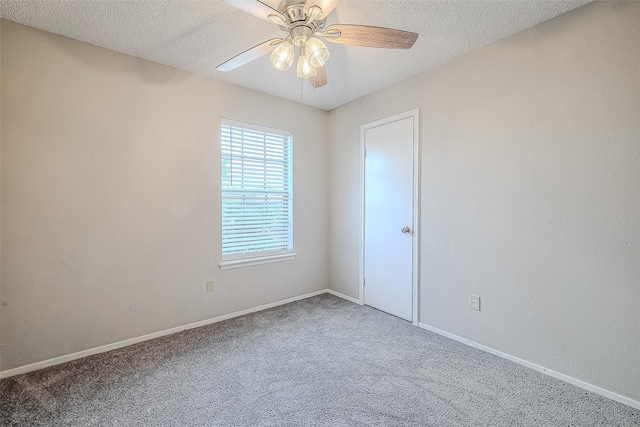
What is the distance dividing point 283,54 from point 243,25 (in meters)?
0.68

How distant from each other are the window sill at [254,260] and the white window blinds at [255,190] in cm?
6

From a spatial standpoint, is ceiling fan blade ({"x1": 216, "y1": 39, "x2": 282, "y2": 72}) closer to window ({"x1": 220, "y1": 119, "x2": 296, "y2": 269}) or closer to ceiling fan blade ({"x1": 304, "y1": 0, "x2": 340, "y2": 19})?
ceiling fan blade ({"x1": 304, "y1": 0, "x2": 340, "y2": 19})

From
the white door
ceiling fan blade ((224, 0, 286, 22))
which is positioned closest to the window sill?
the white door

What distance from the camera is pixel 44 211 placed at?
213 centimetres

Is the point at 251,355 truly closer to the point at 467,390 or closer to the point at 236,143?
the point at 467,390

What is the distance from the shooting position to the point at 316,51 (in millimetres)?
1604

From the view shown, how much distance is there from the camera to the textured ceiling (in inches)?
73.3

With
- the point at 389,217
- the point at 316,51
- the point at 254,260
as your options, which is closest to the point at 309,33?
the point at 316,51

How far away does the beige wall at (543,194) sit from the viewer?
5.77ft

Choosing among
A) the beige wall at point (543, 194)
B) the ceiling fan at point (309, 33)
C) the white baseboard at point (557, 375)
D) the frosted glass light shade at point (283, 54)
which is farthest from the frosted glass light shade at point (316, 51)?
the white baseboard at point (557, 375)

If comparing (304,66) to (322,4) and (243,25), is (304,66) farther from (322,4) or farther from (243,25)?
(243,25)

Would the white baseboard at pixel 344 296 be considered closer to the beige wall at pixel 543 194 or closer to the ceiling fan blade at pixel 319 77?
the beige wall at pixel 543 194

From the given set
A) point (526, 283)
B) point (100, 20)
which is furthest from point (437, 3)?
point (100, 20)

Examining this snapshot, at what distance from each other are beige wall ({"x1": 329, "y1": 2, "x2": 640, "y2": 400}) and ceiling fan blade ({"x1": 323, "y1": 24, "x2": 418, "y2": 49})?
1137 mm
